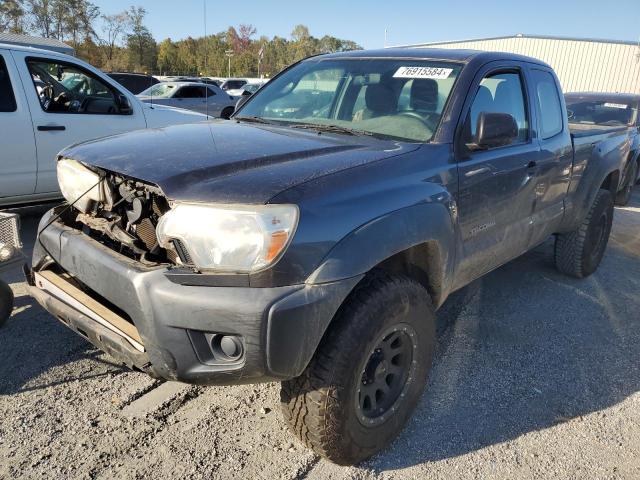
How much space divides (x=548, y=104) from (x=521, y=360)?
1905 mm

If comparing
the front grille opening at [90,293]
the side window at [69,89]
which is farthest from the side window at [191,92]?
the front grille opening at [90,293]

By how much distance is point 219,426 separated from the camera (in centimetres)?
264

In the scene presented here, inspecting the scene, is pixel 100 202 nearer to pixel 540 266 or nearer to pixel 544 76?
pixel 544 76

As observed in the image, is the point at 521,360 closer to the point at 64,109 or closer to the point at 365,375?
the point at 365,375

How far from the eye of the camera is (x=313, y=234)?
6.54 ft

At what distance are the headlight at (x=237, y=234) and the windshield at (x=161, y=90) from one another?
13.9m

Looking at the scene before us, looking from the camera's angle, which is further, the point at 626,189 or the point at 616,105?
the point at 616,105

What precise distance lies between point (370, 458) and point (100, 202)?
171 cm

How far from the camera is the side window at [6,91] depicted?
4906 millimetres

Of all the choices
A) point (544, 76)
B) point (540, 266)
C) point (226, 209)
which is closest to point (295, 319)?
point (226, 209)

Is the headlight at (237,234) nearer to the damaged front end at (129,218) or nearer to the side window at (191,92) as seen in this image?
the damaged front end at (129,218)

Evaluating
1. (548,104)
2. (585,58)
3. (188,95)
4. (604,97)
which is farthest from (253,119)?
(585,58)

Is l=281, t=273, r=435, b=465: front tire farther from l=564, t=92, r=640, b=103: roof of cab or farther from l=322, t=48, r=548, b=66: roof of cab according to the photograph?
l=564, t=92, r=640, b=103: roof of cab

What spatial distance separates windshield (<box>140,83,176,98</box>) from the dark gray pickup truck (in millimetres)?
12481
